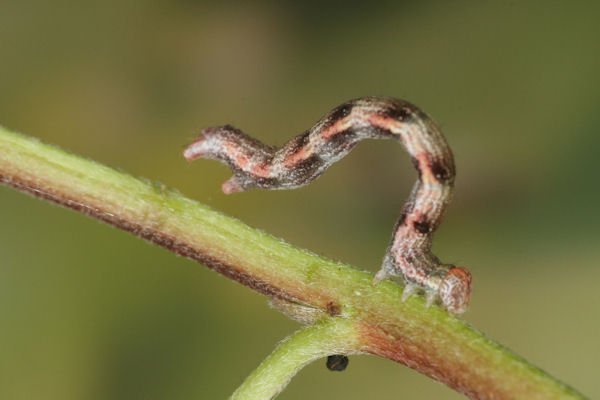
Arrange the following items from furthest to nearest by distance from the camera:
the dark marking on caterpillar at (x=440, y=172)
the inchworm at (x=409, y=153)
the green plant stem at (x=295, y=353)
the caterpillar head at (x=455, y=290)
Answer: the dark marking on caterpillar at (x=440, y=172)
the inchworm at (x=409, y=153)
the caterpillar head at (x=455, y=290)
the green plant stem at (x=295, y=353)

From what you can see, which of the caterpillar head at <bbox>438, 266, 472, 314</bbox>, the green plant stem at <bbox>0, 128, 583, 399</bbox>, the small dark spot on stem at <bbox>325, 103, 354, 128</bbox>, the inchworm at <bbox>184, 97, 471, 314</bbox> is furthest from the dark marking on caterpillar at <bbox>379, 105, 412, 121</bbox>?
the green plant stem at <bbox>0, 128, 583, 399</bbox>

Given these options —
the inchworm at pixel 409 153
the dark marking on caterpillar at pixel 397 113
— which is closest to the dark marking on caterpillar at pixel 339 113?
the inchworm at pixel 409 153

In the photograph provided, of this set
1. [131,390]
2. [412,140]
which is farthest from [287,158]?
[131,390]

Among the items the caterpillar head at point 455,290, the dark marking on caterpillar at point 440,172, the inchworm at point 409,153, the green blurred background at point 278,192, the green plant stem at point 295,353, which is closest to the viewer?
the green plant stem at point 295,353

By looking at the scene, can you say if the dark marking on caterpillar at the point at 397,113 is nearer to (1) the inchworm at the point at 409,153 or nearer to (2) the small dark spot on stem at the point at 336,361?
(1) the inchworm at the point at 409,153

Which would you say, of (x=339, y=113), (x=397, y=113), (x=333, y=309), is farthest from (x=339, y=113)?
(x=333, y=309)

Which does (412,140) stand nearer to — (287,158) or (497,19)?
(287,158)
